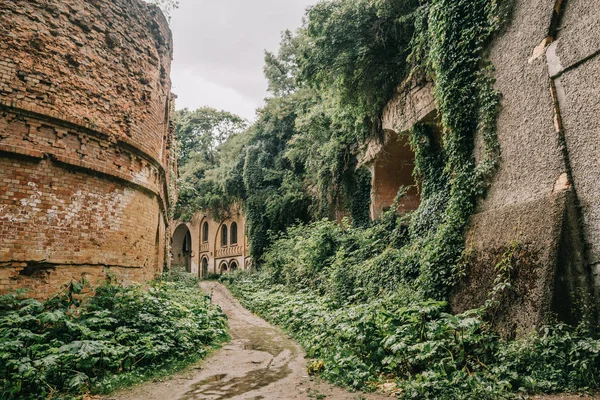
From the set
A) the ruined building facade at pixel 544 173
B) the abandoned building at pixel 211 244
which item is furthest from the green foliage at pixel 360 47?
the abandoned building at pixel 211 244

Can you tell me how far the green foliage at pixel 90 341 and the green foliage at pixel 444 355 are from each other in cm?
255

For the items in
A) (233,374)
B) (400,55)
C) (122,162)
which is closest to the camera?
(233,374)

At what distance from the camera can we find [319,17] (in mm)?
10750

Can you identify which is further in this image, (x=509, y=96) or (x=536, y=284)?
(x=509, y=96)

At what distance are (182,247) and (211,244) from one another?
6679 mm

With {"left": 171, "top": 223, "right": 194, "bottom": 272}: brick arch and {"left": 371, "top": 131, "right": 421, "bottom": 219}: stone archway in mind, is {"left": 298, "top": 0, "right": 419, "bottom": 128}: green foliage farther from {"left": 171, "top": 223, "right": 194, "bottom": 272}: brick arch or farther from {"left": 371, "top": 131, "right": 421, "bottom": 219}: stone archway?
{"left": 171, "top": 223, "right": 194, "bottom": 272}: brick arch

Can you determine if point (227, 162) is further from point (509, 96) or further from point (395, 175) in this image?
point (509, 96)

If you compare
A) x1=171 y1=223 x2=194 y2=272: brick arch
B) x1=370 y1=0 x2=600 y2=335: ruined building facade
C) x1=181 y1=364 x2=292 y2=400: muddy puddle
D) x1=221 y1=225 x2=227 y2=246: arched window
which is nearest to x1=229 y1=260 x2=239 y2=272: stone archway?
x1=221 y1=225 x2=227 y2=246: arched window

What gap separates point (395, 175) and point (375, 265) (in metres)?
5.58

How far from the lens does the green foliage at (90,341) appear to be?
4.64 m

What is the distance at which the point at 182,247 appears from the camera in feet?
122

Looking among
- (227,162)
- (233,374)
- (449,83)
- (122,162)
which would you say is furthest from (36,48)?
(227,162)

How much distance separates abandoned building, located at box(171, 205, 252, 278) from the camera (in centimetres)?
2884

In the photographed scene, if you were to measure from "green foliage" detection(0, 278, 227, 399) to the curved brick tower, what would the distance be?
2.14 feet
